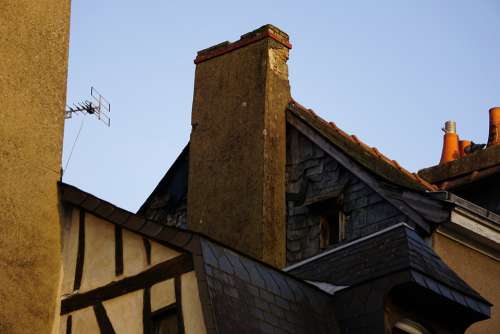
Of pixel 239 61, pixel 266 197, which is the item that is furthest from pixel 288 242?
pixel 239 61

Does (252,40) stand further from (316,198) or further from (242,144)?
(316,198)

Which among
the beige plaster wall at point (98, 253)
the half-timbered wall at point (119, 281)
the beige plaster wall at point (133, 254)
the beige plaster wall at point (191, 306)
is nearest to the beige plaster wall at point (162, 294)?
the half-timbered wall at point (119, 281)

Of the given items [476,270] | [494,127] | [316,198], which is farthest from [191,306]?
[494,127]

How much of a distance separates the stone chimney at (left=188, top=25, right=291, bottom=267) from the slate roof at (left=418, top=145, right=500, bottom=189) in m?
2.33

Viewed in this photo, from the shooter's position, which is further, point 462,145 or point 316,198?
point 462,145

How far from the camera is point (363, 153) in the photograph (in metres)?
18.2

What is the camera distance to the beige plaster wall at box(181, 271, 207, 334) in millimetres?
12281

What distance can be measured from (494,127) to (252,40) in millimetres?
4065

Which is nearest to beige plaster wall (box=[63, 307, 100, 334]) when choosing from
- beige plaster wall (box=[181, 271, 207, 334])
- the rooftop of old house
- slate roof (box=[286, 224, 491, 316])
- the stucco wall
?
the stucco wall

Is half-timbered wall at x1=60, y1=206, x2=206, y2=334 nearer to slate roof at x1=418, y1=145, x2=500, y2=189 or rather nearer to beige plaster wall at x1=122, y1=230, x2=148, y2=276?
beige plaster wall at x1=122, y1=230, x2=148, y2=276

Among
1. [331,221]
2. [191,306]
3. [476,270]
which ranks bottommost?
[191,306]

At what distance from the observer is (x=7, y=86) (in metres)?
13.4

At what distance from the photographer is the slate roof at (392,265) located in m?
13.9

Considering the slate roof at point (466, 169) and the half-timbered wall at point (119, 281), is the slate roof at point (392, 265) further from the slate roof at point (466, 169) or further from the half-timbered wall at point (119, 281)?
the slate roof at point (466, 169)
